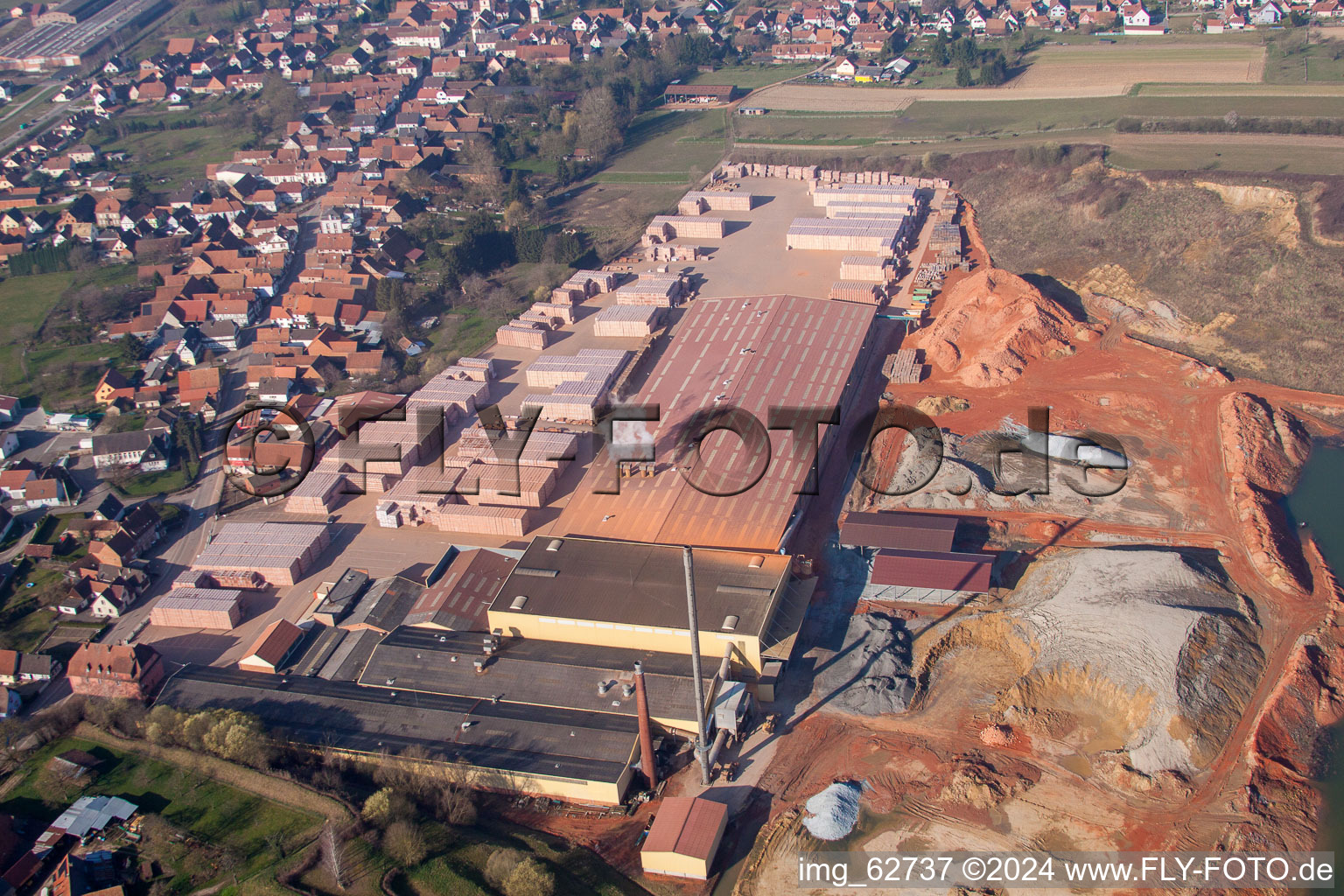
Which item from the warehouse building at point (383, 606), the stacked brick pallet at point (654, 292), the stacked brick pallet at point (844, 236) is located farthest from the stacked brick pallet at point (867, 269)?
the warehouse building at point (383, 606)

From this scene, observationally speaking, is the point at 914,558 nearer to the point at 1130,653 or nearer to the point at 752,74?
the point at 1130,653

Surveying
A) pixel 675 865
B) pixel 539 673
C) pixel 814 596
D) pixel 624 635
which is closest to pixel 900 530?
pixel 814 596

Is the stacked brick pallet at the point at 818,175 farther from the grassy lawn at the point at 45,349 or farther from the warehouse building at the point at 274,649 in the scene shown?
the warehouse building at the point at 274,649

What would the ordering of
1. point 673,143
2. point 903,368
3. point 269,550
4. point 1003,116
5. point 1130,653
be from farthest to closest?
point 673,143, point 1003,116, point 903,368, point 269,550, point 1130,653

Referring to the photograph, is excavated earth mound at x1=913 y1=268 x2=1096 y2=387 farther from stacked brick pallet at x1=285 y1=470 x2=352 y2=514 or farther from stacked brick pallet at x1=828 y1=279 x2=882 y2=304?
stacked brick pallet at x1=285 y1=470 x2=352 y2=514

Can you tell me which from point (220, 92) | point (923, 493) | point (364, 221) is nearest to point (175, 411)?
point (364, 221)

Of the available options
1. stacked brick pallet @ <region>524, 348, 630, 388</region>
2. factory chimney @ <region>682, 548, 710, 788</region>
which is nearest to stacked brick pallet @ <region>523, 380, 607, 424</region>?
stacked brick pallet @ <region>524, 348, 630, 388</region>

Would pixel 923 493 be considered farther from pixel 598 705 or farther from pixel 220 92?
pixel 220 92
